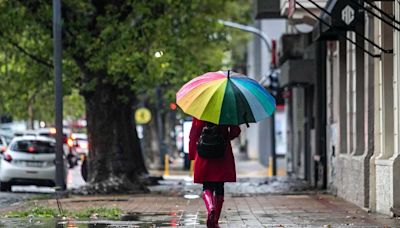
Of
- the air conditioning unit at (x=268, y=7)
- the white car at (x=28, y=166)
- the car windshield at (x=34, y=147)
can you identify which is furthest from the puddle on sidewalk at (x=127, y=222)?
the air conditioning unit at (x=268, y=7)

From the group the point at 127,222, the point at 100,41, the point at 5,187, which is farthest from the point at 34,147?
the point at 127,222

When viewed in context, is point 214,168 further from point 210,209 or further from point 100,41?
point 100,41

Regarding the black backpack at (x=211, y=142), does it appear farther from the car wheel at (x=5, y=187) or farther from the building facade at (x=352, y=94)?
the car wheel at (x=5, y=187)

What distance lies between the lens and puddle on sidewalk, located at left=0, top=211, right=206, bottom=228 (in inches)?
490

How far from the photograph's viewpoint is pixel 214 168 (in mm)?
11336

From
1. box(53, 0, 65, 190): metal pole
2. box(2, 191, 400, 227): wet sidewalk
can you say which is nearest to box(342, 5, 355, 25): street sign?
box(2, 191, 400, 227): wet sidewalk

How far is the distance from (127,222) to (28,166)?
37.2ft

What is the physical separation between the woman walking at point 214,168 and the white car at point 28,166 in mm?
12657

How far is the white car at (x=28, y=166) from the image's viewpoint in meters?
23.7

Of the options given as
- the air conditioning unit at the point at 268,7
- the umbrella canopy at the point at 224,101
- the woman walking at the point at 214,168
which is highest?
the air conditioning unit at the point at 268,7

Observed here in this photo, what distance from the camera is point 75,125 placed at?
8412 centimetres

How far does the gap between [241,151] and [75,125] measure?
27703mm

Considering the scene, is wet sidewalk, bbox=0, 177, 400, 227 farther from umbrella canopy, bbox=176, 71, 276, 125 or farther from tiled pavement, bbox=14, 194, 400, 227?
umbrella canopy, bbox=176, 71, 276, 125

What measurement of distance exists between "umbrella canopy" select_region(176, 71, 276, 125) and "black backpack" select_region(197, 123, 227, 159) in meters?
0.34
